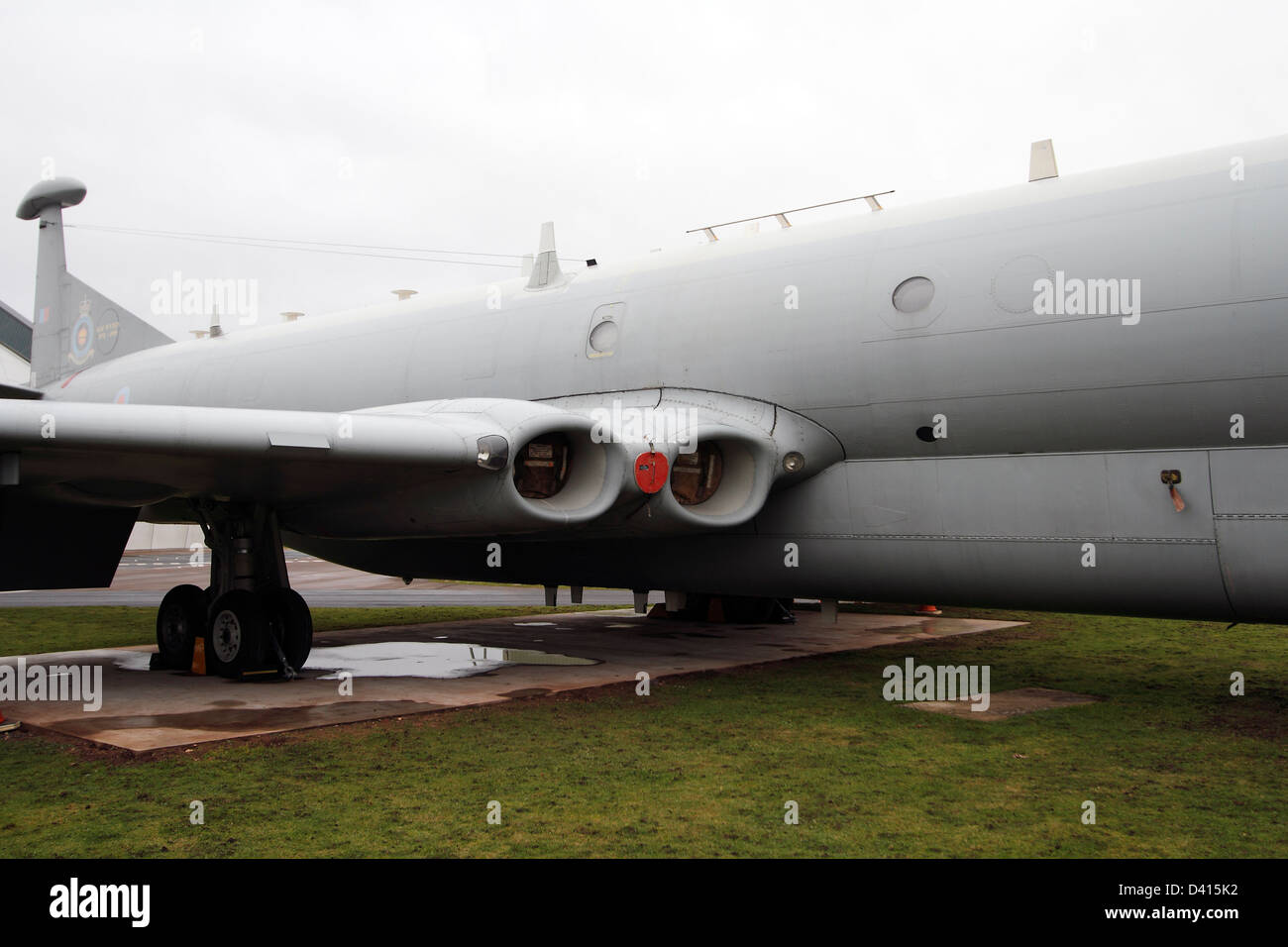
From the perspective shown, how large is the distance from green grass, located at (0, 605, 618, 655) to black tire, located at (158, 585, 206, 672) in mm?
2516

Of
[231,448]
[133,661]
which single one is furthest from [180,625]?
[231,448]

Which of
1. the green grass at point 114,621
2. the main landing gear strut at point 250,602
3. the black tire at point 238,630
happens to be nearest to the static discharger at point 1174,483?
the main landing gear strut at point 250,602

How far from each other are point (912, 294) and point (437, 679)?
5196mm

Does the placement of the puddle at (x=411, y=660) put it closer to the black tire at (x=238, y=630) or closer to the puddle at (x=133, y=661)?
the puddle at (x=133, y=661)

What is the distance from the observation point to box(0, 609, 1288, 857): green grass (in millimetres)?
4395

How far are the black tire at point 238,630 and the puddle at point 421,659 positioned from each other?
70 centimetres

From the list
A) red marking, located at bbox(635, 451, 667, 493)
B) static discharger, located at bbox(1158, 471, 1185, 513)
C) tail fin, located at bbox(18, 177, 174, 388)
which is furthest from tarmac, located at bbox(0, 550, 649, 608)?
static discharger, located at bbox(1158, 471, 1185, 513)

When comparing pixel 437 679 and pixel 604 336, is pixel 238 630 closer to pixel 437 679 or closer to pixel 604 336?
pixel 437 679

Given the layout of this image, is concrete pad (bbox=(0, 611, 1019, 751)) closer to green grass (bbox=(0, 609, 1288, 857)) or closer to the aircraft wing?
green grass (bbox=(0, 609, 1288, 857))

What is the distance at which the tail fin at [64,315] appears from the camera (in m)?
14.1

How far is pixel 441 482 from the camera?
7.57 metres

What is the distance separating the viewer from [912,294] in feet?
24.1

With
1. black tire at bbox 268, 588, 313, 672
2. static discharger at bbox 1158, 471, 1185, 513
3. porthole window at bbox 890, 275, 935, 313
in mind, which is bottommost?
black tire at bbox 268, 588, 313, 672

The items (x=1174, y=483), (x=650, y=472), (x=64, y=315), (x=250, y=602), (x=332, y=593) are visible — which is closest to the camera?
(x=1174, y=483)
